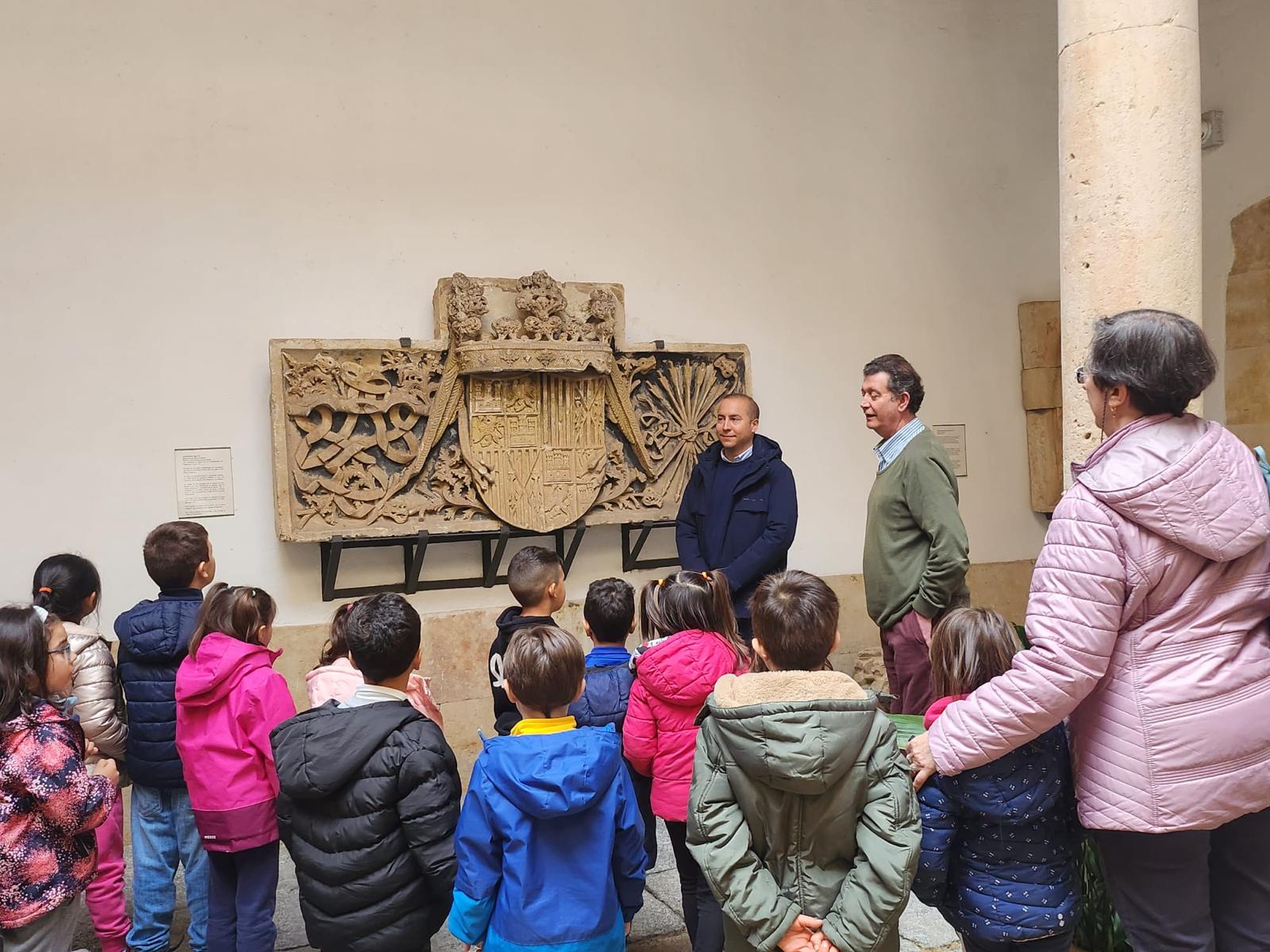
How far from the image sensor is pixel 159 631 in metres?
3.15

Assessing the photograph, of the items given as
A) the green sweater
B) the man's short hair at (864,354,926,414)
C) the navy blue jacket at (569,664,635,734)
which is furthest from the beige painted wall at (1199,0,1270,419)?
the navy blue jacket at (569,664,635,734)

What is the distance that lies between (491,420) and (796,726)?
10.9ft

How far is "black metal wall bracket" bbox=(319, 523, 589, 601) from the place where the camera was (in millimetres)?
4793

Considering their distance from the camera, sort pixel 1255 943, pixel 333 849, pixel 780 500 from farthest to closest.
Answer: pixel 780 500
pixel 333 849
pixel 1255 943

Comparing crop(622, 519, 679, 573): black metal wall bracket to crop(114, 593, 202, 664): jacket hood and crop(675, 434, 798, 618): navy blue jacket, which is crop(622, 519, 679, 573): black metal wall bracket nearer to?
crop(675, 434, 798, 618): navy blue jacket

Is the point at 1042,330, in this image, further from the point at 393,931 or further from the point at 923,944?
the point at 393,931

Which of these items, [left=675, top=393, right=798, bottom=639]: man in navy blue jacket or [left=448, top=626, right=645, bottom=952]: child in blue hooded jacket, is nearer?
[left=448, top=626, right=645, bottom=952]: child in blue hooded jacket

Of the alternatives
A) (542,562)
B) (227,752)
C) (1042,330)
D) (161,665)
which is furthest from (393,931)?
(1042,330)

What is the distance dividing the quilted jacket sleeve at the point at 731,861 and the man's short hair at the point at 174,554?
6.33ft

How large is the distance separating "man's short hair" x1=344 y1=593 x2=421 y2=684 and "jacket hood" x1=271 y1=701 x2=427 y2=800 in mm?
108

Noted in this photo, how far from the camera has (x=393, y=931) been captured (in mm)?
2322

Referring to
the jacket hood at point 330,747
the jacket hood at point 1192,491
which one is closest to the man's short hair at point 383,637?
the jacket hood at point 330,747

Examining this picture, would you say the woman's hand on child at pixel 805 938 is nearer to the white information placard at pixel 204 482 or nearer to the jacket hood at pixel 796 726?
the jacket hood at pixel 796 726

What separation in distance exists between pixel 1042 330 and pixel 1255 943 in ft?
16.2
